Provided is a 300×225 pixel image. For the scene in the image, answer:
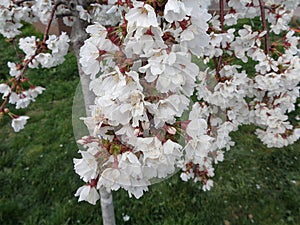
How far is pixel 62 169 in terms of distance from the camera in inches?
105

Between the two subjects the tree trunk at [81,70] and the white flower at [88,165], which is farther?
the tree trunk at [81,70]

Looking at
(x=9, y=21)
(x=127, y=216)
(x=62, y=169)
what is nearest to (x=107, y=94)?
(x=9, y=21)

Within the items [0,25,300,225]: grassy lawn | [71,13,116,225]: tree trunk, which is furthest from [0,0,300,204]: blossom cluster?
[0,25,300,225]: grassy lawn

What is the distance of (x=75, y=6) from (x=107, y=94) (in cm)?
82

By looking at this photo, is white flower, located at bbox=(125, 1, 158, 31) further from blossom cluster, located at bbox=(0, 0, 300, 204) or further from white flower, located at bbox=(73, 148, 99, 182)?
white flower, located at bbox=(73, 148, 99, 182)

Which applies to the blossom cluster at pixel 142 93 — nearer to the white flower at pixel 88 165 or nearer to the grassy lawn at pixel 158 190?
the white flower at pixel 88 165

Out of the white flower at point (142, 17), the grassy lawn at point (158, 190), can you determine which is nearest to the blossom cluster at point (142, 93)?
the white flower at point (142, 17)

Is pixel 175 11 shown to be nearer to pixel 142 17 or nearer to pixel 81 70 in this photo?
pixel 142 17

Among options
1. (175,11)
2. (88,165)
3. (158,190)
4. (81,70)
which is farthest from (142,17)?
(158,190)

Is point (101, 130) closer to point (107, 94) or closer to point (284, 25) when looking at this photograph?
point (107, 94)

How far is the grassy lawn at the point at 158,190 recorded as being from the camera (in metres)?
2.24

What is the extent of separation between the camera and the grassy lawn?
2.24 m

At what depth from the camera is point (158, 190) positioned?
8.02ft

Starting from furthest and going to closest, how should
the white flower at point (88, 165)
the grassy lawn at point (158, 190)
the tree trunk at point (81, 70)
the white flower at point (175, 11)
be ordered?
the grassy lawn at point (158, 190), the tree trunk at point (81, 70), the white flower at point (88, 165), the white flower at point (175, 11)
